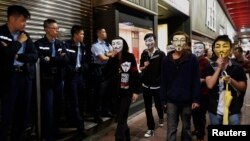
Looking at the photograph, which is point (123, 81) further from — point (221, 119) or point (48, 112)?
point (221, 119)

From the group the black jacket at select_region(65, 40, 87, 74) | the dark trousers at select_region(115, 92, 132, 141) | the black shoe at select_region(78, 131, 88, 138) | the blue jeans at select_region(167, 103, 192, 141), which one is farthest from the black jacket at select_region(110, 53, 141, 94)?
the black shoe at select_region(78, 131, 88, 138)

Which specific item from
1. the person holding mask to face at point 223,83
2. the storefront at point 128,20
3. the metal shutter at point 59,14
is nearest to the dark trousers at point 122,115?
the person holding mask to face at point 223,83

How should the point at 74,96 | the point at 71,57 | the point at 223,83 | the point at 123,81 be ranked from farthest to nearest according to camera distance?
the point at 74,96, the point at 71,57, the point at 123,81, the point at 223,83

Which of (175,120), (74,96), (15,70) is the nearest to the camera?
(15,70)

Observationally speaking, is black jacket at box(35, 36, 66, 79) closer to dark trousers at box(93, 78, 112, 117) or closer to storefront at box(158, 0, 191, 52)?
dark trousers at box(93, 78, 112, 117)

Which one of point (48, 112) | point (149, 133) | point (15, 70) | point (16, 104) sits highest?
point (15, 70)

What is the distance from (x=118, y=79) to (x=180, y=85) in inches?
49.9

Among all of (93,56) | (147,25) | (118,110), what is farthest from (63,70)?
(147,25)

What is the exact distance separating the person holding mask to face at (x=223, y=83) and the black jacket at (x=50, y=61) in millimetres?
2458

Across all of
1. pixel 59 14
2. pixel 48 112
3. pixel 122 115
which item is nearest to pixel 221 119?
pixel 122 115

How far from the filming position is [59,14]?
6355 mm

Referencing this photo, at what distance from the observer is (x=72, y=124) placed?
240 inches

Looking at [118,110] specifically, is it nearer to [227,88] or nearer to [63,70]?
[63,70]

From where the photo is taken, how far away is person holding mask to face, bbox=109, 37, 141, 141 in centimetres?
512
